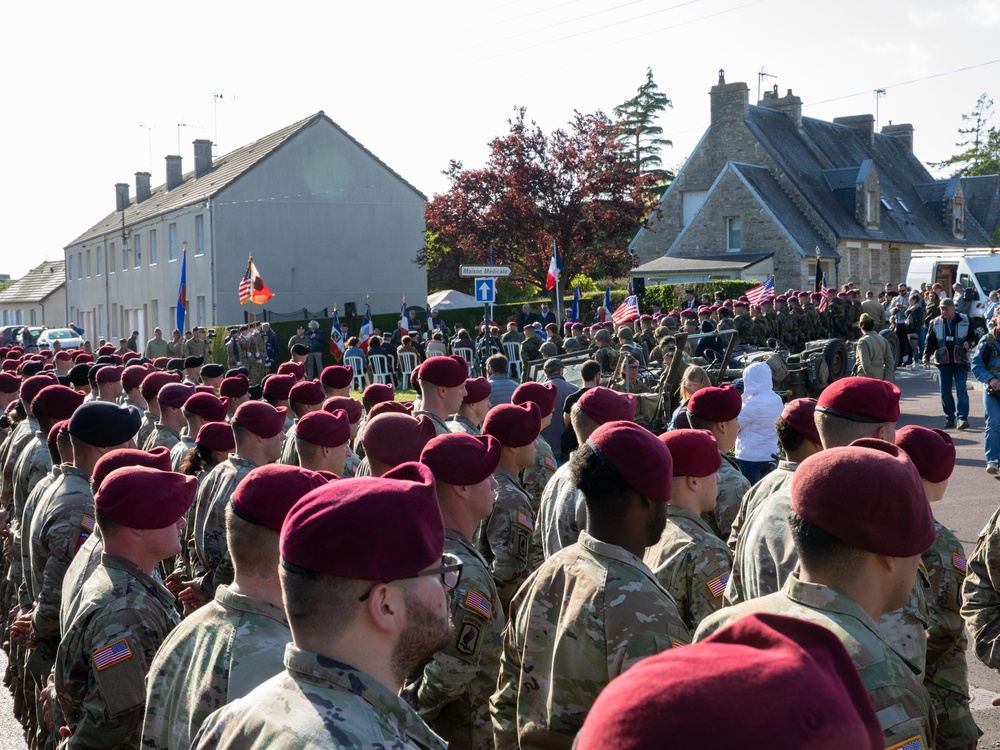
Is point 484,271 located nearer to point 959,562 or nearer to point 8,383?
point 8,383

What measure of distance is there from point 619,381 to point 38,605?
10876mm

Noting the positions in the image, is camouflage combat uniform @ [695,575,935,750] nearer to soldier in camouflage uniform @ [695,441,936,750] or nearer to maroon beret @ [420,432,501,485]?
soldier in camouflage uniform @ [695,441,936,750]

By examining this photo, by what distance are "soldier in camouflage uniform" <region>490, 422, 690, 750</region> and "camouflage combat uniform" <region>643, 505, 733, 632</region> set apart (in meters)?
0.81

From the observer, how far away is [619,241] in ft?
137

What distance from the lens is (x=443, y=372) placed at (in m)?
A: 7.73

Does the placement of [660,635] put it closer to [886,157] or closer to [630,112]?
[886,157]

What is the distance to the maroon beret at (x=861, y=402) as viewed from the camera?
466cm

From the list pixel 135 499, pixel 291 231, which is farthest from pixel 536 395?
pixel 291 231

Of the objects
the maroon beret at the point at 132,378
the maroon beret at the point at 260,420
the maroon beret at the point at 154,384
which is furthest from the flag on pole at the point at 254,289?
the maroon beret at the point at 260,420

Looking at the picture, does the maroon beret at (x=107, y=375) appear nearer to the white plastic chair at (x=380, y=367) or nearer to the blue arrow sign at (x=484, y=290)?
the blue arrow sign at (x=484, y=290)

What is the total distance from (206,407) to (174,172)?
48.4 meters

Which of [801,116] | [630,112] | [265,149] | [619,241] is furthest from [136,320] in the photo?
[630,112]

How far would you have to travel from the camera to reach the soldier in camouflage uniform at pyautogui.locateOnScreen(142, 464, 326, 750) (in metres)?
3.10

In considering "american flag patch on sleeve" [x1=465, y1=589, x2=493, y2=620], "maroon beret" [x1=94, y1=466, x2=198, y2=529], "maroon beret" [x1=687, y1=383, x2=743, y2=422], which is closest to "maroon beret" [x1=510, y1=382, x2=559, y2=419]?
"maroon beret" [x1=687, y1=383, x2=743, y2=422]
